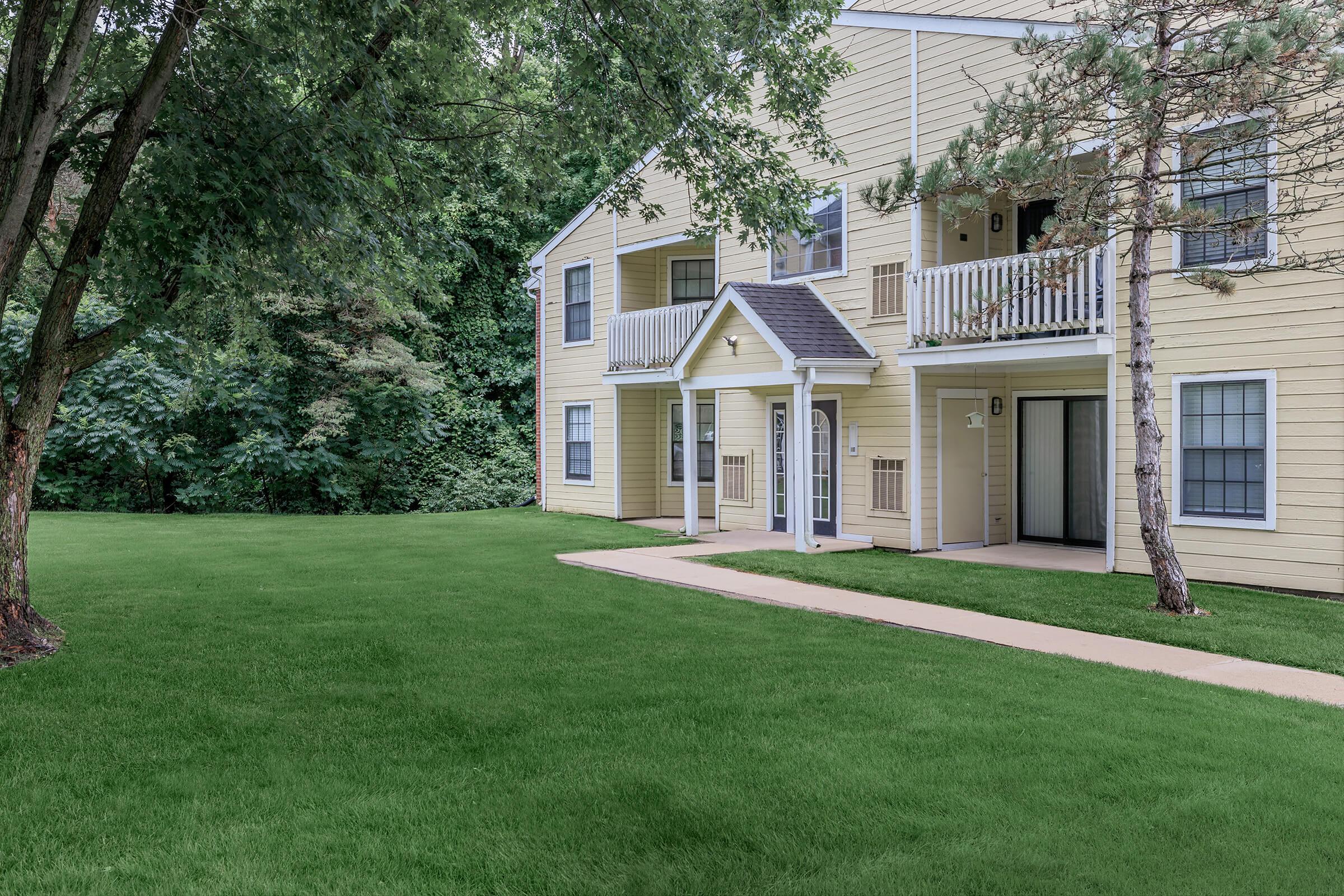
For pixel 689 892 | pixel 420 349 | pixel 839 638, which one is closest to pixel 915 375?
pixel 839 638

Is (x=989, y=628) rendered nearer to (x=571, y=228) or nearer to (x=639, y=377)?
(x=639, y=377)

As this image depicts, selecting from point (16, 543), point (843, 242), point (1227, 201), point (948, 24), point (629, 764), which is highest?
point (948, 24)

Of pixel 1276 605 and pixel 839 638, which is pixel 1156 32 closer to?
pixel 1276 605

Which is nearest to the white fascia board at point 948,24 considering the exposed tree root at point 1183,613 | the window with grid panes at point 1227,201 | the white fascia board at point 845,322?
the window with grid panes at point 1227,201

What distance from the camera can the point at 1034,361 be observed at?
1262 cm

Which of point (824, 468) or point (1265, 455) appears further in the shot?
point (824, 468)

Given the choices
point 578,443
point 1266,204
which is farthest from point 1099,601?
point 578,443

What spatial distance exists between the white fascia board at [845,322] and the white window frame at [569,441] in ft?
19.9

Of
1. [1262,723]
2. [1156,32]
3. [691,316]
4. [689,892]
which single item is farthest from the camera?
[691,316]

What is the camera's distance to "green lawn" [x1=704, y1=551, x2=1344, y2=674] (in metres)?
8.16

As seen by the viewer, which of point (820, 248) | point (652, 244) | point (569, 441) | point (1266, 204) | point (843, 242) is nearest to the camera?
point (1266, 204)

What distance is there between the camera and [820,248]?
50.8ft

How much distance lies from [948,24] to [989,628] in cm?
850

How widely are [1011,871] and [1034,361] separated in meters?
9.67
